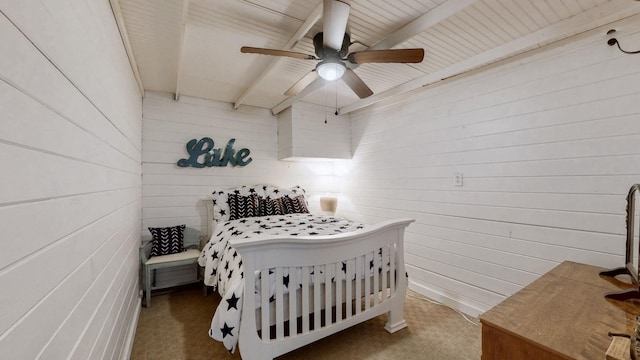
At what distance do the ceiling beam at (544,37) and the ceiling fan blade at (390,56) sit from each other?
2.89 ft

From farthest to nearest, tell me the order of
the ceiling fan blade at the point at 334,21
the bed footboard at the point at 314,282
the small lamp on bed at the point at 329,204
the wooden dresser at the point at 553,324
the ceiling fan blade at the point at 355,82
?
the small lamp on bed at the point at 329,204 < the ceiling fan blade at the point at 355,82 < the bed footboard at the point at 314,282 < the ceiling fan blade at the point at 334,21 < the wooden dresser at the point at 553,324

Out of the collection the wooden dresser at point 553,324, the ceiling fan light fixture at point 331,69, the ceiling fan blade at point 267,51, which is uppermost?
the ceiling fan blade at point 267,51

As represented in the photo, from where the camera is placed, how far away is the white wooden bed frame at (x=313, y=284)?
1.46m

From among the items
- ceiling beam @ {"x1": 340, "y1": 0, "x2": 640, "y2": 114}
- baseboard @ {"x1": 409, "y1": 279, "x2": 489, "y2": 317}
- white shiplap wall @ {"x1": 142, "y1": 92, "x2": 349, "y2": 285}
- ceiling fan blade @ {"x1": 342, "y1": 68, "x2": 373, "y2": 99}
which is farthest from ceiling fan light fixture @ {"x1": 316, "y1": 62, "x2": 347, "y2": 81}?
baseboard @ {"x1": 409, "y1": 279, "x2": 489, "y2": 317}

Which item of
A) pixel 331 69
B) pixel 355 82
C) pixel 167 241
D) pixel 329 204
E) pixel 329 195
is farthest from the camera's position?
pixel 329 195

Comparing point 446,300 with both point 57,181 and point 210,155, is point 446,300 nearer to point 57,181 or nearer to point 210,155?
point 57,181

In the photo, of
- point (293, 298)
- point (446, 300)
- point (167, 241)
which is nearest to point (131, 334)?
point (167, 241)

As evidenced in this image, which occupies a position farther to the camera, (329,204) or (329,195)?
(329,195)

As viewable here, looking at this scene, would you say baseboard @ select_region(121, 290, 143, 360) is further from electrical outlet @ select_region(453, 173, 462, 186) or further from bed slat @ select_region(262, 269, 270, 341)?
electrical outlet @ select_region(453, 173, 462, 186)

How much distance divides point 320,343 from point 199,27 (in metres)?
2.48

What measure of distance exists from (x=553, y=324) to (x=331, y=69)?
1.76m

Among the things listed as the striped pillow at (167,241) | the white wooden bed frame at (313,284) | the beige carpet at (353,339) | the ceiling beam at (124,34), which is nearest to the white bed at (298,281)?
the white wooden bed frame at (313,284)

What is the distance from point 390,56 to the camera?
1.66m

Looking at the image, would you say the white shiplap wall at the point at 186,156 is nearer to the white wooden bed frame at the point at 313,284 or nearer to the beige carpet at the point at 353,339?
the beige carpet at the point at 353,339
